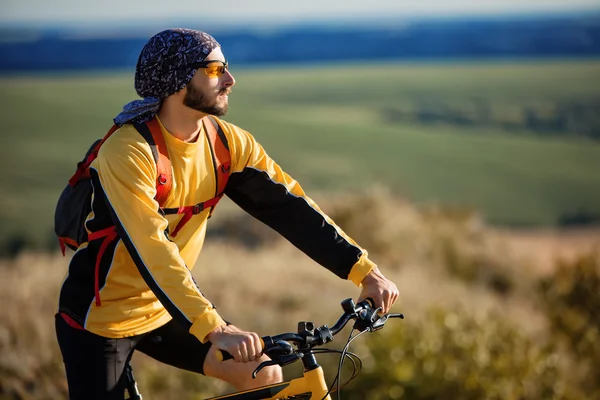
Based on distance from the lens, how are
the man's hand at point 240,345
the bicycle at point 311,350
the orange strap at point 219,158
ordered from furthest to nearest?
the orange strap at point 219,158, the bicycle at point 311,350, the man's hand at point 240,345

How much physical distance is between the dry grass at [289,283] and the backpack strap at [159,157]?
3745mm

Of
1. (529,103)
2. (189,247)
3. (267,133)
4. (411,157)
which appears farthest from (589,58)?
(189,247)

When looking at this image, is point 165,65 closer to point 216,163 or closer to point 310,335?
point 216,163

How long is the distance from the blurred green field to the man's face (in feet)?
37.1

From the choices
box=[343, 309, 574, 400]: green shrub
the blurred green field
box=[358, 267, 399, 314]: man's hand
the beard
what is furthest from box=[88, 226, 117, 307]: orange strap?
the blurred green field

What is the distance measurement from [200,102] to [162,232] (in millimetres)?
540

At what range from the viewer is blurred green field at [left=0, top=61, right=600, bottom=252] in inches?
A: 794

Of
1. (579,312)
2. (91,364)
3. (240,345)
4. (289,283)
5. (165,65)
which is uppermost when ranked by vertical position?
(165,65)

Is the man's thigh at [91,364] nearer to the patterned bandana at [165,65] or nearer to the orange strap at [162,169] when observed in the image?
the orange strap at [162,169]

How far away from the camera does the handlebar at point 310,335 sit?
2.94 metres

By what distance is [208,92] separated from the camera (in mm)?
3461

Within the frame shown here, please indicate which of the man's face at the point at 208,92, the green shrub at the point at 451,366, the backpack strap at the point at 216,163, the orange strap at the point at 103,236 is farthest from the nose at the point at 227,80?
the green shrub at the point at 451,366

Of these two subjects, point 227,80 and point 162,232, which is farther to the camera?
point 227,80

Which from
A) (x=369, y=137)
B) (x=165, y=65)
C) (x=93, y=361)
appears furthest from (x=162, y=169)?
(x=369, y=137)
